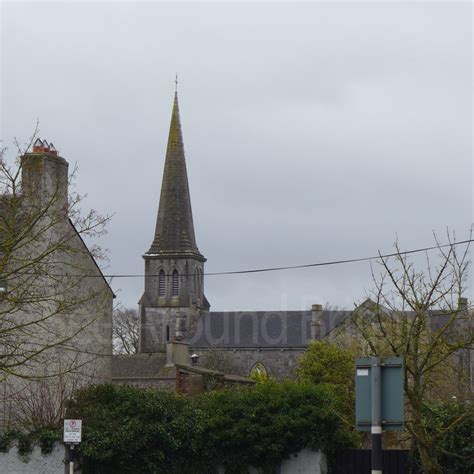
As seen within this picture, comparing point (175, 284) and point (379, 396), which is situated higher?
point (175, 284)

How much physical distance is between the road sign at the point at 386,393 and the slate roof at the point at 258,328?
8797 cm

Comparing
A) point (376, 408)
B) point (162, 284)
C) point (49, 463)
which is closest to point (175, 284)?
point (162, 284)

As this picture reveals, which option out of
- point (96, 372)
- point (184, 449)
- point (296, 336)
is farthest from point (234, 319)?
point (184, 449)

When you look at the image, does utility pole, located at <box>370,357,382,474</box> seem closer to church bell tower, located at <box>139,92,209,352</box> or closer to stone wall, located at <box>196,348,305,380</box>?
stone wall, located at <box>196,348,305,380</box>

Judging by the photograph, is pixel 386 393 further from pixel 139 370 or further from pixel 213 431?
pixel 139 370

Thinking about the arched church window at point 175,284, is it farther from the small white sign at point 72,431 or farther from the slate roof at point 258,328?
the small white sign at point 72,431

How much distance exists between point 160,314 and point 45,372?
262 feet

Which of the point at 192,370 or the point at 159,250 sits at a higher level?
the point at 159,250

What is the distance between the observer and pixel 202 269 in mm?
116938

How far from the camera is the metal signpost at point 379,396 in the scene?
33.0ft

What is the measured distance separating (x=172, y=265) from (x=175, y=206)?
277 inches

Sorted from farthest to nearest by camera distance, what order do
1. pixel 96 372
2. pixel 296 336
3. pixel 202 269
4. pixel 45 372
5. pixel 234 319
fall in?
1. pixel 202 269
2. pixel 234 319
3. pixel 296 336
4. pixel 96 372
5. pixel 45 372

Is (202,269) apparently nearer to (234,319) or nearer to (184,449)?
(234,319)

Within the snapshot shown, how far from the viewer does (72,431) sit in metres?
22.2
